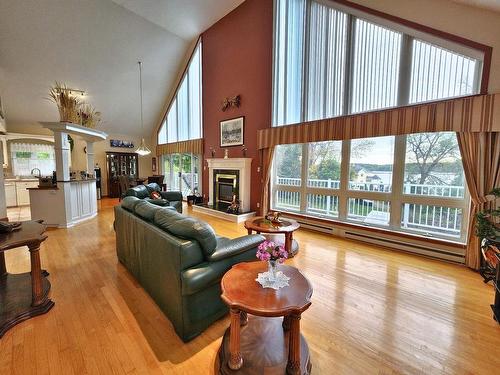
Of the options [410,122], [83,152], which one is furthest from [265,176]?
[83,152]

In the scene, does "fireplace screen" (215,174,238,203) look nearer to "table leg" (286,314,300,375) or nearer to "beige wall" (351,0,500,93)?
"beige wall" (351,0,500,93)

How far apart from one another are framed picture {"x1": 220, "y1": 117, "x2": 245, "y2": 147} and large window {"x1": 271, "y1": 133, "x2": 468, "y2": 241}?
4.72ft

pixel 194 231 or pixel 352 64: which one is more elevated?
pixel 352 64

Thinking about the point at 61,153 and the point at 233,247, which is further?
the point at 61,153

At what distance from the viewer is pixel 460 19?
283 centimetres

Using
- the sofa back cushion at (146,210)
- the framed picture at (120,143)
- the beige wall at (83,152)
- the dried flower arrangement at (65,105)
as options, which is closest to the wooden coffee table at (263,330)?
the sofa back cushion at (146,210)

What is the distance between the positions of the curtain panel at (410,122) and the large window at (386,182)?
33 centimetres

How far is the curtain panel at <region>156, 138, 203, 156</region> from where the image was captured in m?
7.25

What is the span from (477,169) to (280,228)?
270cm

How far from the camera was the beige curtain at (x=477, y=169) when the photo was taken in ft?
8.96

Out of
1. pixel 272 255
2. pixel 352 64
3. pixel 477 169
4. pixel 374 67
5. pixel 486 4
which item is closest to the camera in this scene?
pixel 272 255

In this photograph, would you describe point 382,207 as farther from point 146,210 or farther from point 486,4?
point 146,210

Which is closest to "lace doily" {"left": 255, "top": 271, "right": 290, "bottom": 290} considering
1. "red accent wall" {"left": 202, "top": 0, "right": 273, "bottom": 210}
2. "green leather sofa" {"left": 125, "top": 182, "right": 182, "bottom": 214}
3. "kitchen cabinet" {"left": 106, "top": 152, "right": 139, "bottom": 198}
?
"green leather sofa" {"left": 125, "top": 182, "right": 182, "bottom": 214}

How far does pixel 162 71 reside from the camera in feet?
24.4
